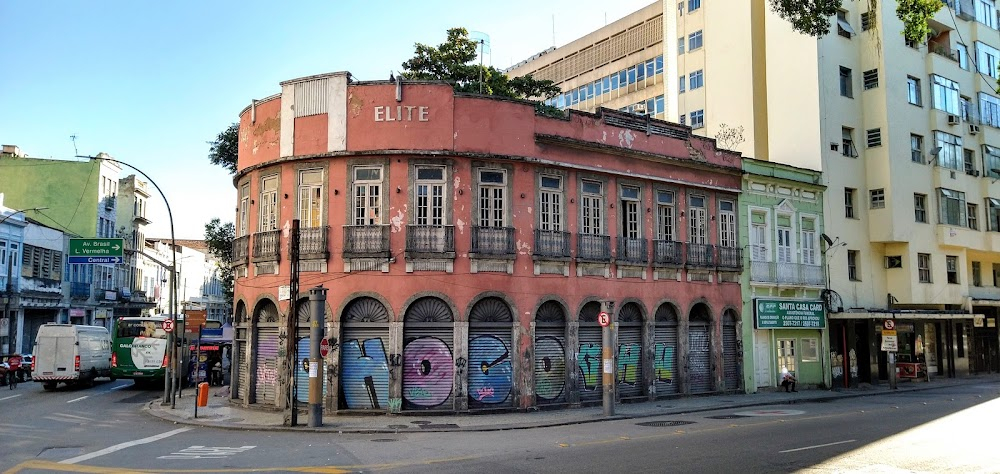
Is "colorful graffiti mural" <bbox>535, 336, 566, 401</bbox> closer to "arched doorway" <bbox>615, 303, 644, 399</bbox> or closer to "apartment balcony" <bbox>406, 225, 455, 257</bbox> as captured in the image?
"arched doorway" <bbox>615, 303, 644, 399</bbox>

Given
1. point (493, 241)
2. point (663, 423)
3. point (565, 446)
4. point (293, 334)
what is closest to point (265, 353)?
point (293, 334)

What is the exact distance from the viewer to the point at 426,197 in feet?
79.0

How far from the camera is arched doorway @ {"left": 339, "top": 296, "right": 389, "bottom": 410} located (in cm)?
2328

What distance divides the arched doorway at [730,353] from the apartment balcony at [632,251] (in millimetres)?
4999

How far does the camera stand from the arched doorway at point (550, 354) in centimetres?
2505

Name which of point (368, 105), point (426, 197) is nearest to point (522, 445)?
point (426, 197)

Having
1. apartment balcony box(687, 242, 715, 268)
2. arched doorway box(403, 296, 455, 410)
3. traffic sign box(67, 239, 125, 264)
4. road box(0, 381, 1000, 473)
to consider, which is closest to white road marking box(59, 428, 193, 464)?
road box(0, 381, 1000, 473)

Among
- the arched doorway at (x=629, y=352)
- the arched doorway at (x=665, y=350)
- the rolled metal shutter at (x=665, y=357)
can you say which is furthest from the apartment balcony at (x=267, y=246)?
the rolled metal shutter at (x=665, y=357)

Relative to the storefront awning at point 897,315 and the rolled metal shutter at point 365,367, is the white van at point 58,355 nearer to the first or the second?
the rolled metal shutter at point 365,367

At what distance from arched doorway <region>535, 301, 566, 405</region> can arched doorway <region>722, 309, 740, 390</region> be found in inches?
323

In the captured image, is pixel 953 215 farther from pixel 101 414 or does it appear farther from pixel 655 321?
pixel 101 414

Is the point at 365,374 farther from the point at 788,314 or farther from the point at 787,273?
the point at 787,273

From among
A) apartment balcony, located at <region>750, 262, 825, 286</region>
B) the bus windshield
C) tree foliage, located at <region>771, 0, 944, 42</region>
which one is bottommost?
the bus windshield

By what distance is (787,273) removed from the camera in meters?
33.1
